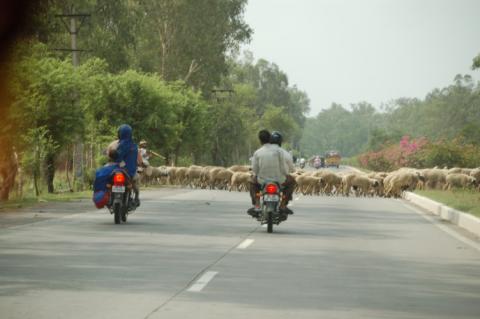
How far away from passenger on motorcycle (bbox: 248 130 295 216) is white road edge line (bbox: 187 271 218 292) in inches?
254

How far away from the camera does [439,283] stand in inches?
444

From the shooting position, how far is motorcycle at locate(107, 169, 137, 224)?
1889cm

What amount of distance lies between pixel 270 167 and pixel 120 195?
3.13 meters

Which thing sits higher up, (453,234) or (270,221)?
(270,221)

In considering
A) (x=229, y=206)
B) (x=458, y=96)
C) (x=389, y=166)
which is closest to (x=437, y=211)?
(x=229, y=206)

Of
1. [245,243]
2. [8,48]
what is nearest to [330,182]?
[8,48]

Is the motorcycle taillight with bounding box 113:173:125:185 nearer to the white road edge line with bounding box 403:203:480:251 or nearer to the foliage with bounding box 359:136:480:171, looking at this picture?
the white road edge line with bounding box 403:203:480:251

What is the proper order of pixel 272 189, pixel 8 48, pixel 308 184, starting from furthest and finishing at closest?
pixel 308 184, pixel 8 48, pixel 272 189

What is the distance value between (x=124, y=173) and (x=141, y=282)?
8.59 metres

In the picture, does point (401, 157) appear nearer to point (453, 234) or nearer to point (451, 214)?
point (451, 214)

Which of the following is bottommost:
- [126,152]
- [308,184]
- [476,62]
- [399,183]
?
[308,184]

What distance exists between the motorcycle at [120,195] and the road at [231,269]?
1.34 ft

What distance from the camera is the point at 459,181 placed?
129ft

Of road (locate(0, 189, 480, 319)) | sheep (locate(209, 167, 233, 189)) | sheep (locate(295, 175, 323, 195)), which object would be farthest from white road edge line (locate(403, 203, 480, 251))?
sheep (locate(209, 167, 233, 189))
